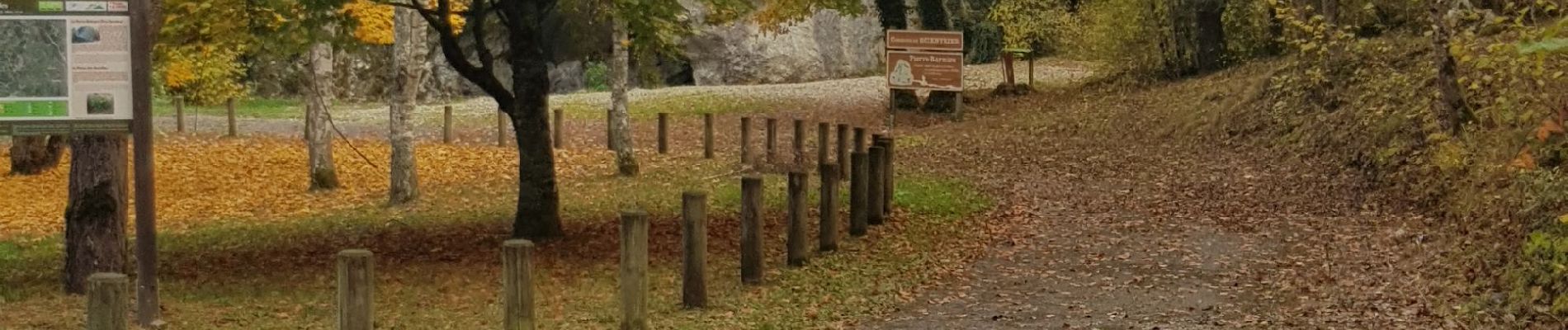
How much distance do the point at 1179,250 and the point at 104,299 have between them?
25.9 feet

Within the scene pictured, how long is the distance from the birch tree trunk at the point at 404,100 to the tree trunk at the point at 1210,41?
14670 millimetres

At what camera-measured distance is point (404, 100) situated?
17.7 meters

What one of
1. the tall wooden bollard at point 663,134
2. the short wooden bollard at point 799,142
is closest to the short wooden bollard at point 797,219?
the short wooden bollard at point 799,142

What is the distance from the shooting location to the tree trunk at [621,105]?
18.9 meters

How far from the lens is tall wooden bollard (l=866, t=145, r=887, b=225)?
1315cm

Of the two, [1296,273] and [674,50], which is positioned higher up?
[674,50]

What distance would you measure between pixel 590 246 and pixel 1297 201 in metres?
6.02

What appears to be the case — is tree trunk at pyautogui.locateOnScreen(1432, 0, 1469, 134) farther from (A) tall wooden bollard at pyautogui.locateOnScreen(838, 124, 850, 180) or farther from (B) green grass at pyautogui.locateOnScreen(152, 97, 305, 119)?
(B) green grass at pyautogui.locateOnScreen(152, 97, 305, 119)

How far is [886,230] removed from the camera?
13.2 meters

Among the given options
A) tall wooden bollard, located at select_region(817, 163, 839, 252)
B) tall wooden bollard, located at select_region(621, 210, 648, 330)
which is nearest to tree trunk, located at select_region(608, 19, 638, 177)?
tall wooden bollard, located at select_region(817, 163, 839, 252)

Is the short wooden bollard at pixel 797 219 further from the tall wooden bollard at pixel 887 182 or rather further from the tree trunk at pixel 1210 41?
the tree trunk at pixel 1210 41

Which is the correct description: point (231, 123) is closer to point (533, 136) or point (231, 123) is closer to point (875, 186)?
point (533, 136)

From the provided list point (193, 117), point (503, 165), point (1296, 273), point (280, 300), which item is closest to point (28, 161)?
point (503, 165)

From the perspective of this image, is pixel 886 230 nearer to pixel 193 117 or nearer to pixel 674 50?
pixel 674 50
